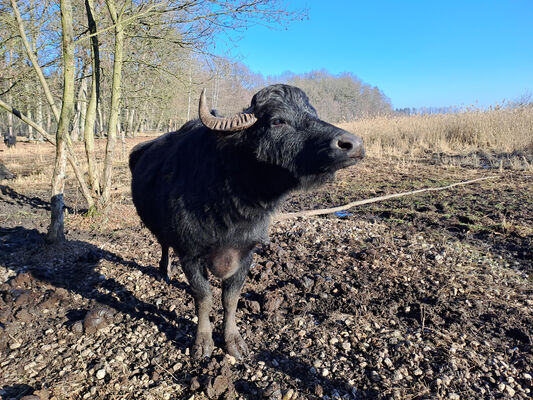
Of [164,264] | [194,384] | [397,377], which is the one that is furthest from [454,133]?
[194,384]

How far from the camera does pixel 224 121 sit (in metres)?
2.69

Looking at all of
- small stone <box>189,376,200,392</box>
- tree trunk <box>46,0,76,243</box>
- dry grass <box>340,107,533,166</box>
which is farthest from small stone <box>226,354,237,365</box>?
dry grass <box>340,107,533,166</box>

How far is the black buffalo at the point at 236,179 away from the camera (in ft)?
8.79

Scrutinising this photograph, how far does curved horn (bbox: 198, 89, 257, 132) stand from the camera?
267 centimetres

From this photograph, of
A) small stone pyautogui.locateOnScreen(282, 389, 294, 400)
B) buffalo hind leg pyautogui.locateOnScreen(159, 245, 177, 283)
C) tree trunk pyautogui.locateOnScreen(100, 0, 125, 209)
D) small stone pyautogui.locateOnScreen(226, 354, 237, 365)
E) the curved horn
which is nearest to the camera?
small stone pyautogui.locateOnScreen(282, 389, 294, 400)

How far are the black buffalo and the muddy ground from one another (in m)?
0.51

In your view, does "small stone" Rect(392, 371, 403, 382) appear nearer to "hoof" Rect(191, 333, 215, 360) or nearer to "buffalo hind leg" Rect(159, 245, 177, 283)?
"hoof" Rect(191, 333, 215, 360)

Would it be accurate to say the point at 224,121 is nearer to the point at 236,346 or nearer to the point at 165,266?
the point at 236,346

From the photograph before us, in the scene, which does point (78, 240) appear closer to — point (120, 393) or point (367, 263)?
point (120, 393)

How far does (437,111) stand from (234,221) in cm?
2326

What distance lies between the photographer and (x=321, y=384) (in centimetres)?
271

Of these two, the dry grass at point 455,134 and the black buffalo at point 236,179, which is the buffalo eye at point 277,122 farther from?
the dry grass at point 455,134

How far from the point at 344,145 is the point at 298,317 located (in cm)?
202

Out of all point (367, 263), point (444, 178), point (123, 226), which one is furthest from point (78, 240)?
point (444, 178)
